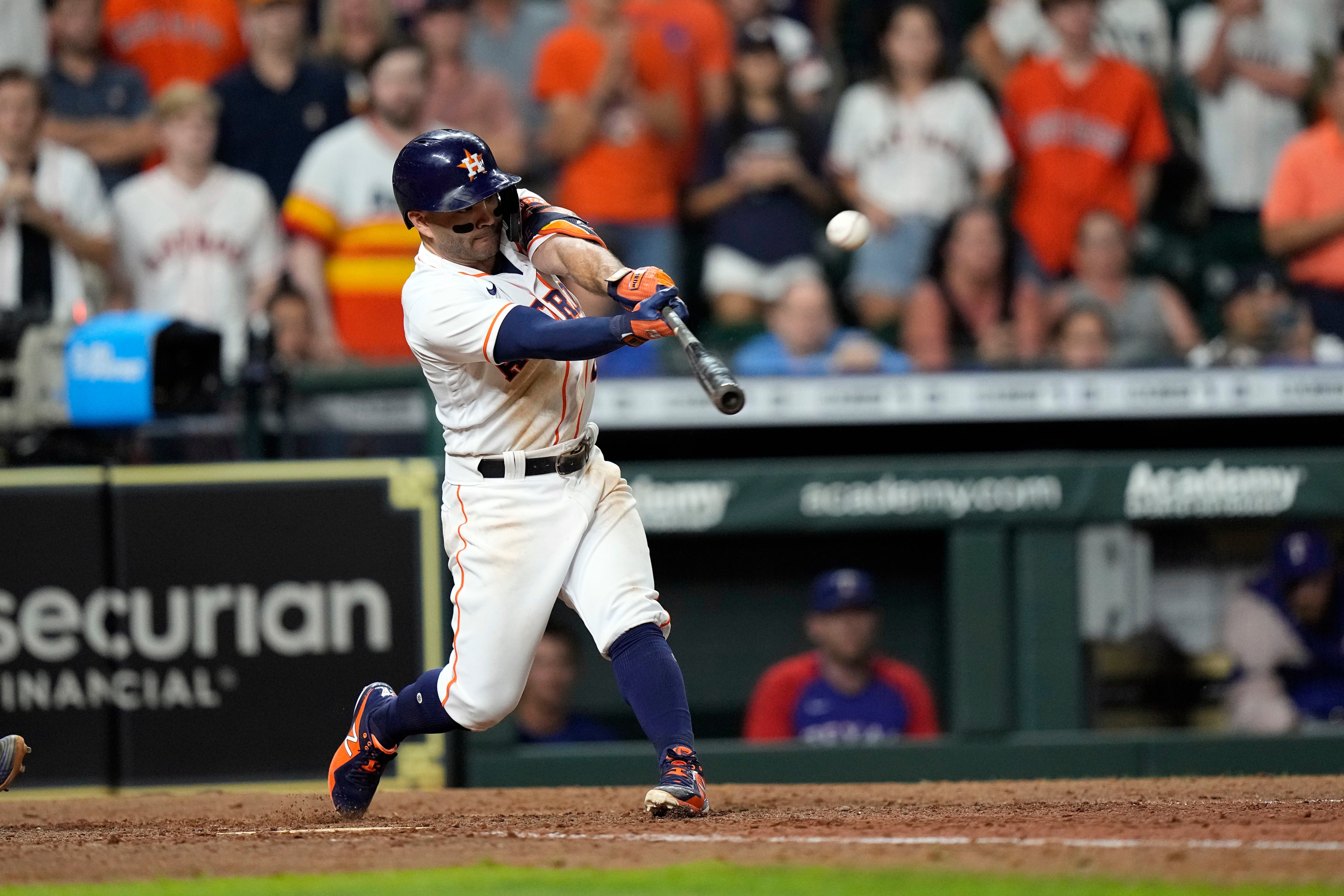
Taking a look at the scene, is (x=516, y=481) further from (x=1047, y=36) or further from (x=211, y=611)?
(x=1047, y=36)

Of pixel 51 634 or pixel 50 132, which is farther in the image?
pixel 50 132

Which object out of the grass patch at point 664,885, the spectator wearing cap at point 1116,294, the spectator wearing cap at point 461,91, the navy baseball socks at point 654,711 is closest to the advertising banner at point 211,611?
the navy baseball socks at point 654,711

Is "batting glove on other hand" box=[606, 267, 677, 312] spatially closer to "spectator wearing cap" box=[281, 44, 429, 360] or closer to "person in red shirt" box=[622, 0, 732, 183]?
"spectator wearing cap" box=[281, 44, 429, 360]

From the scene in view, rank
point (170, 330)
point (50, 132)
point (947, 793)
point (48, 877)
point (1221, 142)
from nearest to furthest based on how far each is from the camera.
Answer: point (48, 877)
point (947, 793)
point (170, 330)
point (50, 132)
point (1221, 142)

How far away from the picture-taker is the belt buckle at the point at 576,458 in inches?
162

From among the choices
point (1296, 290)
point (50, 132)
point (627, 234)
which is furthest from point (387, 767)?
point (1296, 290)

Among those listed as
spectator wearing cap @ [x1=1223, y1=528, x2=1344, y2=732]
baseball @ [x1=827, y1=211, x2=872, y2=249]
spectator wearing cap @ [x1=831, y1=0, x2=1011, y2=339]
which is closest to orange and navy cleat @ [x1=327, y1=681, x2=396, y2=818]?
baseball @ [x1=827, y1=211, x2=872, y2=249]

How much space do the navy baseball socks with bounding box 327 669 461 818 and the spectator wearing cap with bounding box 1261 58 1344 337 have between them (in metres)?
4.77

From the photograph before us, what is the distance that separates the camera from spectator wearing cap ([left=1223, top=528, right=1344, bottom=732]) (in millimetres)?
6387

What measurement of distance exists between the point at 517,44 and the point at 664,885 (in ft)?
17.7

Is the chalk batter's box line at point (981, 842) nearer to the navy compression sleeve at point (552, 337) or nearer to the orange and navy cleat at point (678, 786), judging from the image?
the orange and navy cleat at point (678, 786)

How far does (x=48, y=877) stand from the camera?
3566 mm

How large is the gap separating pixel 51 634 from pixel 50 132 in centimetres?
245

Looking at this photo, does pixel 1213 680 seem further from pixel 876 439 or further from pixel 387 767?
pixel 387 767
